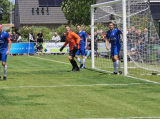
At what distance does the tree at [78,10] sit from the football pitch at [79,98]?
33.2 meters

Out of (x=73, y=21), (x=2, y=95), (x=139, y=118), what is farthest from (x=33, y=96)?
(x=73, y=21)

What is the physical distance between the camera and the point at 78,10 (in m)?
47.9

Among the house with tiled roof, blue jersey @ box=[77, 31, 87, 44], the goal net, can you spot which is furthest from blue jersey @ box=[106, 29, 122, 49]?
the house with tiled roof

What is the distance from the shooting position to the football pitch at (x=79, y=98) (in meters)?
8.04

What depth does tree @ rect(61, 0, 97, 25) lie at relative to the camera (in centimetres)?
4719

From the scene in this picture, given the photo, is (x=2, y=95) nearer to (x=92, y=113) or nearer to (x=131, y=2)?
(x=92, y=113)

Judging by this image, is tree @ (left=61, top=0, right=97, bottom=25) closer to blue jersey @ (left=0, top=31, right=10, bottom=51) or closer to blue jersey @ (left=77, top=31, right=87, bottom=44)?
blue jersey @ (left=77, top=31, right=87, bottom=44)

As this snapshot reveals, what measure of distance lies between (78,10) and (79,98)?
38.5 meters

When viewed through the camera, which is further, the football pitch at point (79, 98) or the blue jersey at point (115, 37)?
the blue jersey at point (115, 37)

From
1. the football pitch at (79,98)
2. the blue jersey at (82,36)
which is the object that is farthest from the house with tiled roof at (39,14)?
the football pitch at (79,98)

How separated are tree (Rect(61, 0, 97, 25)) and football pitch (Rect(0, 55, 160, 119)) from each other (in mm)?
33177

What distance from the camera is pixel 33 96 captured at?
10383 millimetres

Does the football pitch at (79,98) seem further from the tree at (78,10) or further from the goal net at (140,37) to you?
the tree at (78,10)

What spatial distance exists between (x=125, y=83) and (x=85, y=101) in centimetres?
368
